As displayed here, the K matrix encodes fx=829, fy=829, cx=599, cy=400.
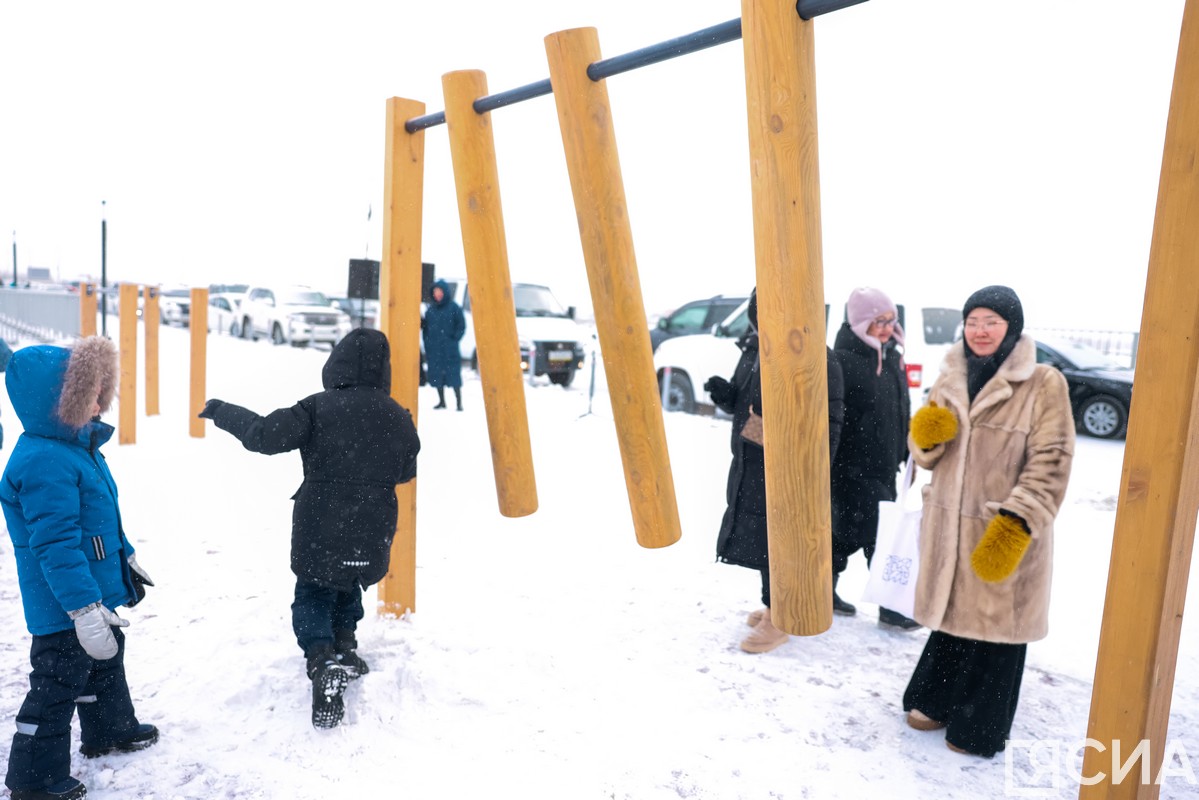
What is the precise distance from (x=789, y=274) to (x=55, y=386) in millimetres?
2127

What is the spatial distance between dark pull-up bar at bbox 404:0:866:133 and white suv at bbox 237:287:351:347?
1775 cm

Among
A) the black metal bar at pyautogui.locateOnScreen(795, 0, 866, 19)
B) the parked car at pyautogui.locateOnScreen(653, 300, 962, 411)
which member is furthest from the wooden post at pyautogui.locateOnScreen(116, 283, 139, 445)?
the black metal bar at pyautogui.locateOnScreen(795, 0, 866, 19)

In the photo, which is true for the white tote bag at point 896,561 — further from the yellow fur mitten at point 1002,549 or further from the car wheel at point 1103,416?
the car wheel at point 1103,416

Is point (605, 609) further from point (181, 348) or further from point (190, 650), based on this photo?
point (181, 348)

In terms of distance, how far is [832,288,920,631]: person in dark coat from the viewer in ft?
13.3

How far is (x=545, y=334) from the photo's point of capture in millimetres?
13359

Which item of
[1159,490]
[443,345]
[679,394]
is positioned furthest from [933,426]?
[443,345]

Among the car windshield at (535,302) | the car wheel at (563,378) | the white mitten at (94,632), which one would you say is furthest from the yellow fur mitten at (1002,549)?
the car windshield at (535,302)

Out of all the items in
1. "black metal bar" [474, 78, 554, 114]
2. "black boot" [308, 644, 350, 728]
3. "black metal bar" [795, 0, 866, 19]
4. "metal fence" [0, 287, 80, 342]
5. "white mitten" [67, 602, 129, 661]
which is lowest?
"black boot" [308, 644, 350, 728]

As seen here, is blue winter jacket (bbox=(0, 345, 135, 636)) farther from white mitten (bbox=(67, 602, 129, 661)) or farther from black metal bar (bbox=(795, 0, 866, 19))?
black metal bar (bbox=(795, 0, 866, 19))

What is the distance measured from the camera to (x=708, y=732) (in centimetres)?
304

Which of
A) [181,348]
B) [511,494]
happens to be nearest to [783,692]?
[511,494]

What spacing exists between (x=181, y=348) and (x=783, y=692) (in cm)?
1766

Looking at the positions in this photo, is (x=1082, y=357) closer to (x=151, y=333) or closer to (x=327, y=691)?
(x=327, y=691)
